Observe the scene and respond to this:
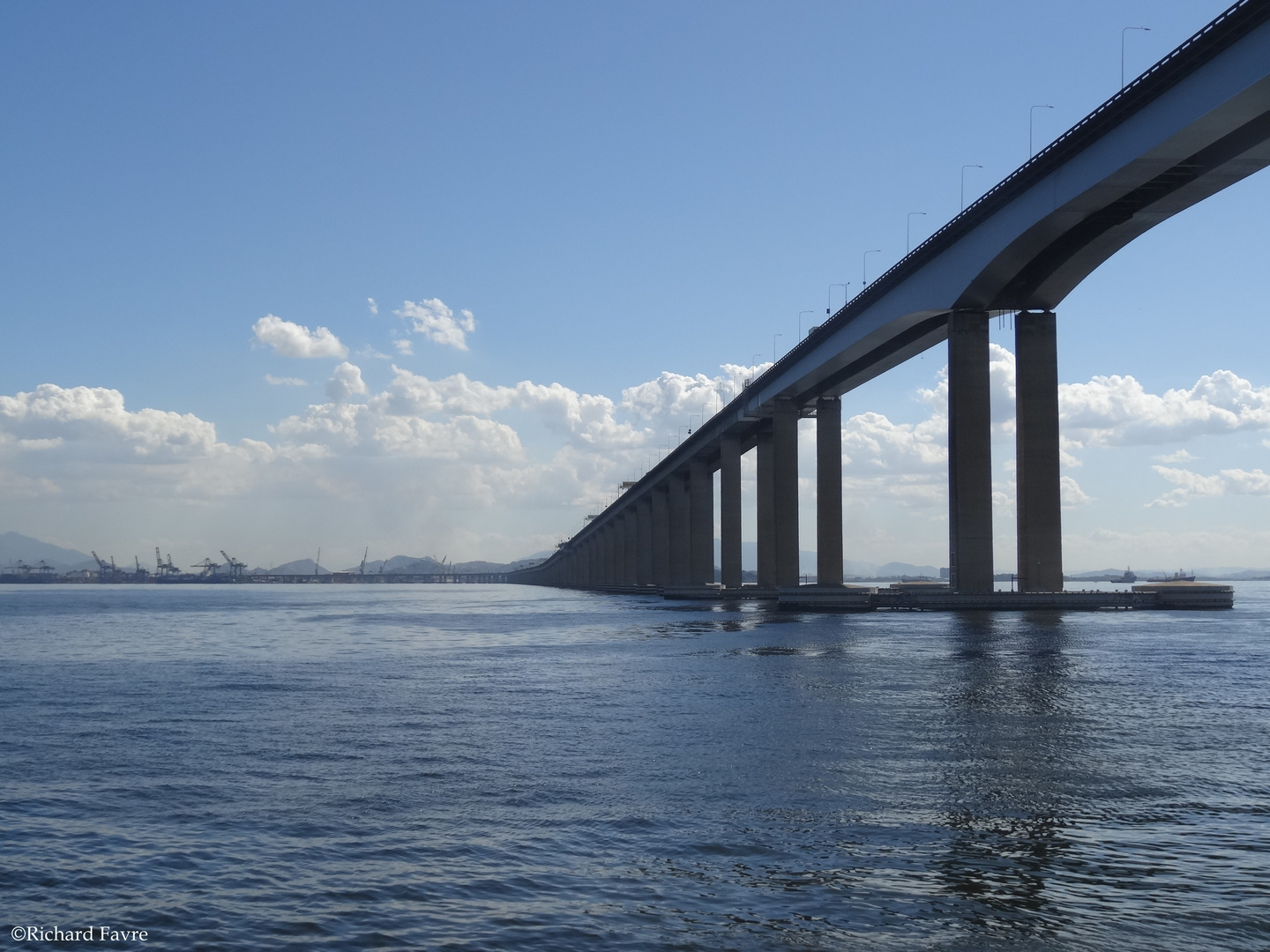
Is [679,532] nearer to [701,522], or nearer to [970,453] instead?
[701,522]

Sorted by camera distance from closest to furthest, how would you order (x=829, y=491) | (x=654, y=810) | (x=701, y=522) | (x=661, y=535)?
(x=654, y=810), (x=829, y=491), (x=701, y=522), (x=661, y=535)

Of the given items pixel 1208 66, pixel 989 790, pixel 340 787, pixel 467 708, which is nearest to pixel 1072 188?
pixel 1208 66

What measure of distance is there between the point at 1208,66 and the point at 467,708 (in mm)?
43961

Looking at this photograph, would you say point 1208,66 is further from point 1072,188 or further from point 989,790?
point 989,790

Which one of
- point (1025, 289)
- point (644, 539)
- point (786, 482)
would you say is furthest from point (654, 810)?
point (644, 539)

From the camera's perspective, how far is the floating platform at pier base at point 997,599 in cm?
7219

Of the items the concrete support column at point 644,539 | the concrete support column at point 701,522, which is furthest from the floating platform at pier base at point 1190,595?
the concrete support column at point 644,539

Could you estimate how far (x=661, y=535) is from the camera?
17088 centimetres

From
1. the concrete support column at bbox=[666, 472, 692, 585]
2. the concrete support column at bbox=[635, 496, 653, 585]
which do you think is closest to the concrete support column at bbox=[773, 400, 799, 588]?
the concrete support column at bbox=[666, 472, 692, 585]

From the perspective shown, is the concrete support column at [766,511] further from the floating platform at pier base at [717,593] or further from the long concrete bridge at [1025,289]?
the floating platform at pier base at [717,593]

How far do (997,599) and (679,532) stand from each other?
291 ft

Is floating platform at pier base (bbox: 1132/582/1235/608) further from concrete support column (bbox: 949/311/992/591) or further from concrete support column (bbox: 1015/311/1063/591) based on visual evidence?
concrete support column (bbox: 949/311/992/591)

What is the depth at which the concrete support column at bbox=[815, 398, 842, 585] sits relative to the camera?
10631 centimetres

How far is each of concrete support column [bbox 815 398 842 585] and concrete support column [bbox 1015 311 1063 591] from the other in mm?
33790
